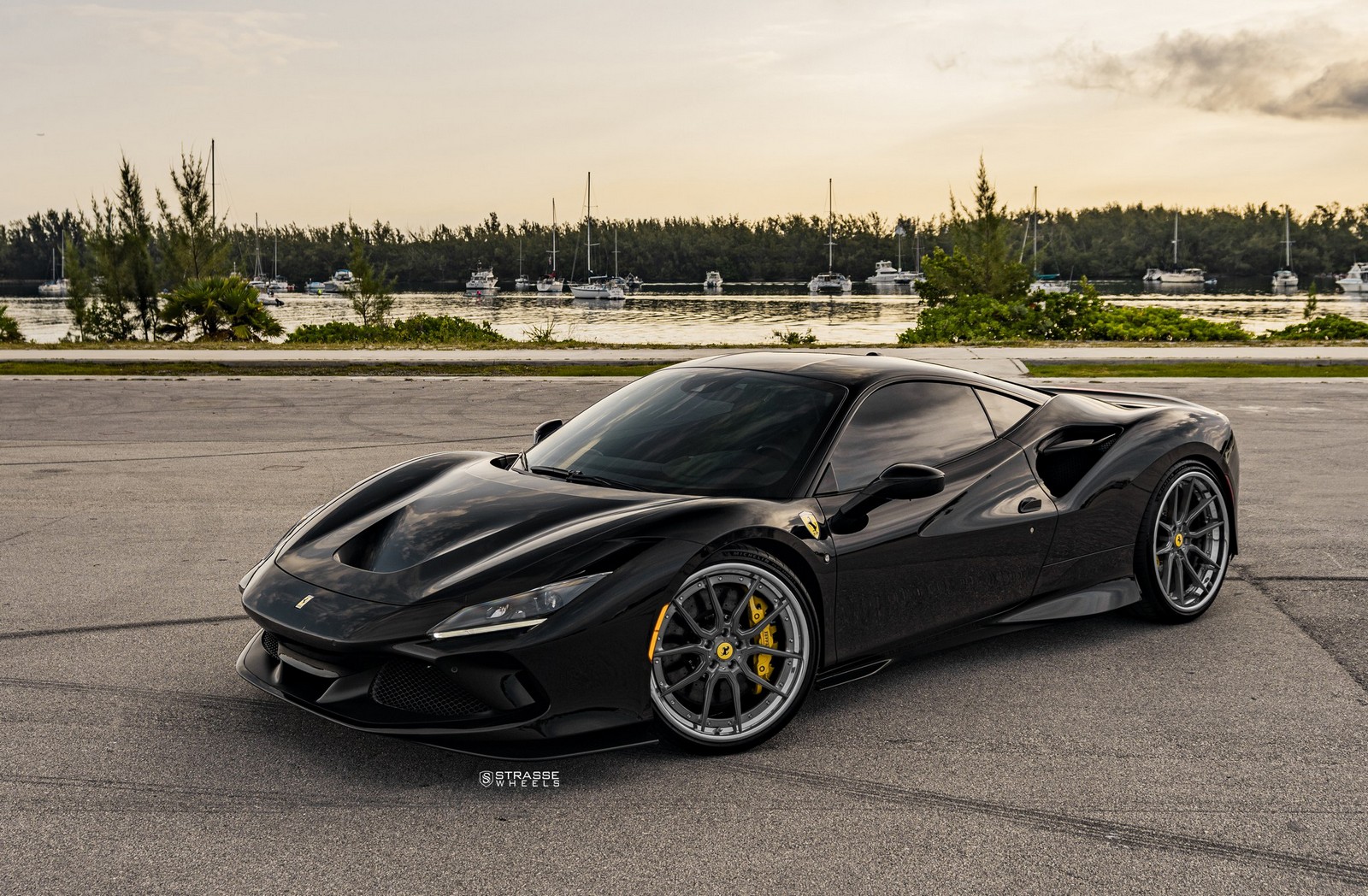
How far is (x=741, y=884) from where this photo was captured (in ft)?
10.4

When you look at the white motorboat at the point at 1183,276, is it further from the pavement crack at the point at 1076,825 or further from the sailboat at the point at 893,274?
the pavement crack at the point at 1076,825

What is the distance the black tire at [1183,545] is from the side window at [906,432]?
1005 millimetres

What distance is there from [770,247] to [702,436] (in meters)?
170

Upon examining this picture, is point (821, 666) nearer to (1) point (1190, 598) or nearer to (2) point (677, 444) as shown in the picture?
(2) point (677, 444)

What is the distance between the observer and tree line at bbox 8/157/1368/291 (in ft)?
518

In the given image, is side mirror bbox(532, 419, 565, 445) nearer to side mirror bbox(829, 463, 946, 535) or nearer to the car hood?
the car hood

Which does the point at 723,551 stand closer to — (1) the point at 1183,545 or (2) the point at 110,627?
(1) the point at 1183,545

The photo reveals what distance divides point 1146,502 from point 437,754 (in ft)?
11.0

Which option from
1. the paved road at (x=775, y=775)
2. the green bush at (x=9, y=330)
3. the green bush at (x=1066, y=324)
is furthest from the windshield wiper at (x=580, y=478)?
the green bush at (x=9, y=330)

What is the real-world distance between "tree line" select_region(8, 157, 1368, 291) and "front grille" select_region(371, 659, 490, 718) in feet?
473

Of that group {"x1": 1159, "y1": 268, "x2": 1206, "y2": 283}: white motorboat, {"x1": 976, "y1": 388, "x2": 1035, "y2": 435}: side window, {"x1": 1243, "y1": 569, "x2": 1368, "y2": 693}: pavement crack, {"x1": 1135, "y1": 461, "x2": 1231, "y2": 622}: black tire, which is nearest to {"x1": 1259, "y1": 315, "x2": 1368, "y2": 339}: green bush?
{"x1": 1243, "y1": 569, "x2": 1368, "y2": 693}: pavement crack

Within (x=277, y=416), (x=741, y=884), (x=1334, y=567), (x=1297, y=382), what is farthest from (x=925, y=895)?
(x=1297, y=382)

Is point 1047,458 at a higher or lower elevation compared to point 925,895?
higher

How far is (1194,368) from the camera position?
18.9m
